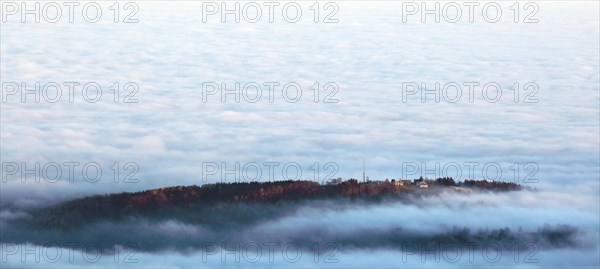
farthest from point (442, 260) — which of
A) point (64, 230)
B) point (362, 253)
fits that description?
point (64, 230)

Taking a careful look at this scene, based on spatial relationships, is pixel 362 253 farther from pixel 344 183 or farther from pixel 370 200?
pixel 344 183

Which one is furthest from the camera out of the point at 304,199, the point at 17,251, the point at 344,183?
the point at 344,183

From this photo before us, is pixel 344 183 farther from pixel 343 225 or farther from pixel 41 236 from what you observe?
pixel 41 236

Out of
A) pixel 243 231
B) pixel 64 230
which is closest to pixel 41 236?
pixel 64 230

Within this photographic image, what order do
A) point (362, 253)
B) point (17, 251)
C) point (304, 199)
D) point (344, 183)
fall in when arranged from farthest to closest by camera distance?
1. point (344, 183)
2. point (304, 199)
3. point (17, 251)
4. point (362, 253)

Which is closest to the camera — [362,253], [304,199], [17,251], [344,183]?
[362,253]

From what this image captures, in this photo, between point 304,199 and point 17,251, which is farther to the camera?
point 304,199
